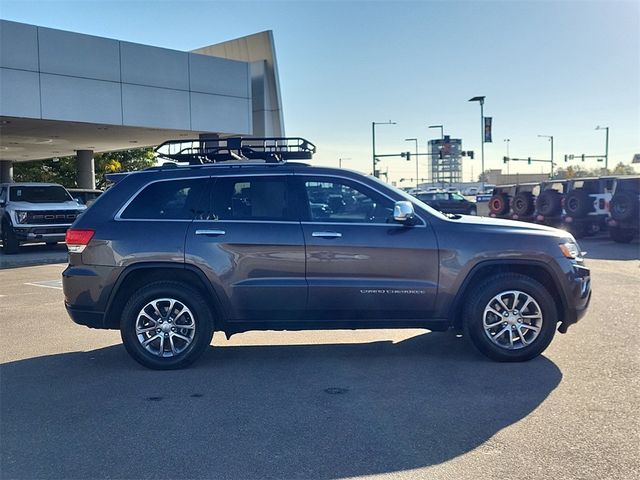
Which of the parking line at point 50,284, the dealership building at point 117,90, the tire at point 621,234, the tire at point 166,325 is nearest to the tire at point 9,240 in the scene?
the dealership building at point 117,90

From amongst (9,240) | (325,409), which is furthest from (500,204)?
(325,409)

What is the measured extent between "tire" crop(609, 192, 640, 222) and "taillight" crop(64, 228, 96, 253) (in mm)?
15525

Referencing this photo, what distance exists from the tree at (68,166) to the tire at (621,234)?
2914cm

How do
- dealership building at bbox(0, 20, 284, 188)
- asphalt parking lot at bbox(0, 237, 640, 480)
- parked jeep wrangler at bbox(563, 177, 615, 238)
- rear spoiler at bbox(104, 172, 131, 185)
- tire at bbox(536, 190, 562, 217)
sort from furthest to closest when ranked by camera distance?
tire at bbox(536, 190, 562, 217), parked jeep wrangler at bbox(563, 177, 615, 238), dealership building at bbox(0, 20, 284, 188), rear spoiler at bbox(104, 172, 131, 185), asphalt parking lot at bbox(0, 237, 640, 480)

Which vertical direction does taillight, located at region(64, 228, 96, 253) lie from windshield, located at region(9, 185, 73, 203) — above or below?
below

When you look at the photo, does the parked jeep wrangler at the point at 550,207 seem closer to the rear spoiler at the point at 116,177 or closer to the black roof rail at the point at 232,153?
the black roof rail at the point at 232,153

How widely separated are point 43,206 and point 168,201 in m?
12.1

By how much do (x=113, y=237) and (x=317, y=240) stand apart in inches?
75.3

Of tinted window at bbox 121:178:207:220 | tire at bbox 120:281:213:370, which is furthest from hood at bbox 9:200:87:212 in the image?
tire at bbox 120:281:213:370

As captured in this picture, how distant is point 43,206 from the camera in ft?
53.0

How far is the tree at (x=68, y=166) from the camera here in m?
38.7

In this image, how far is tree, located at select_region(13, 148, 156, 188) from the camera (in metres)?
38.7

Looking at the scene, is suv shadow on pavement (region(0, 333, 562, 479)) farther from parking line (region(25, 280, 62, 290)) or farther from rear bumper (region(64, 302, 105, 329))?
parking line (region(25, 280, 62, 290))

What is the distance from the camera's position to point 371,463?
3637 mm
